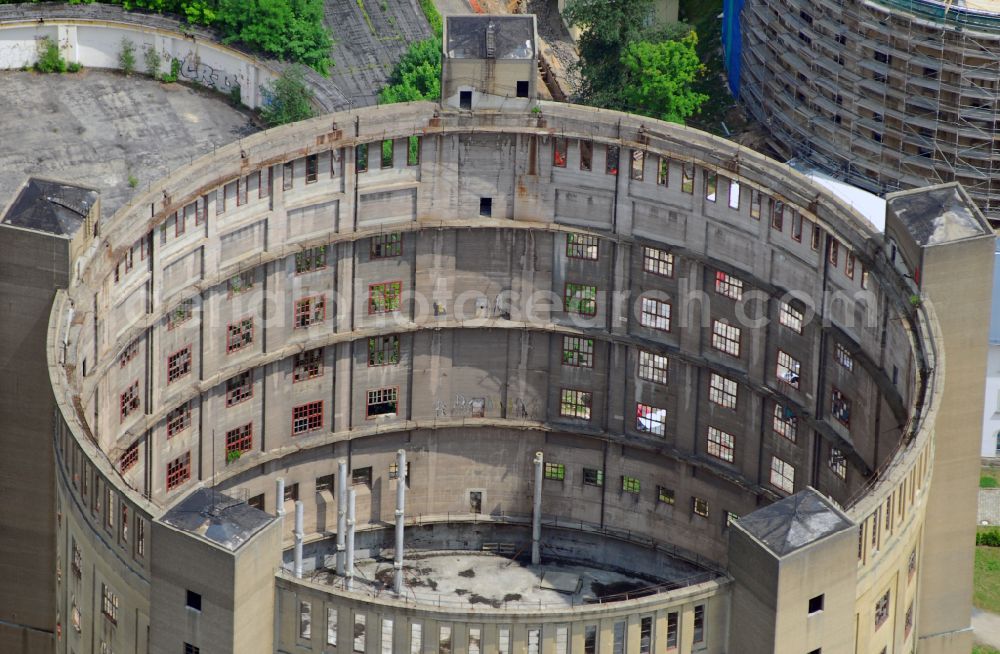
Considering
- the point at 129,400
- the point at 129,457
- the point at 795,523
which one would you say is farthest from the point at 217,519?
the point at 129,457

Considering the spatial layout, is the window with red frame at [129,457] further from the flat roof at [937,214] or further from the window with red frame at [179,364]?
the flat roof at [937,214]

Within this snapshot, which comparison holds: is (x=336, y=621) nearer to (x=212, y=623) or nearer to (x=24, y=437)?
(x=212, y=623)

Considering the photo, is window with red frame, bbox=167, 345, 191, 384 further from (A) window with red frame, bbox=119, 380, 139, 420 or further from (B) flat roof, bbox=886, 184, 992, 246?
(B) flat roof, bbox=886, 184, 992, 246

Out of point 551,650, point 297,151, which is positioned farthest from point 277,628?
point 297,151

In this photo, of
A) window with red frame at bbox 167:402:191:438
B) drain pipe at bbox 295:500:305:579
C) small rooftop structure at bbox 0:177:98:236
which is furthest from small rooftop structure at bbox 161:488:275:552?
window with red frame at bbox 167:402:191:438

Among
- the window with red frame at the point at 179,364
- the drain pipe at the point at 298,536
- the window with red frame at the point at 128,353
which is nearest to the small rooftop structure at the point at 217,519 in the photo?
the window with red frame at the point at 128,353

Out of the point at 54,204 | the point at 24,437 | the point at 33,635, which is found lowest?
the point at 33,635
